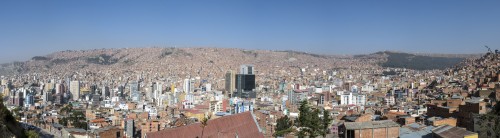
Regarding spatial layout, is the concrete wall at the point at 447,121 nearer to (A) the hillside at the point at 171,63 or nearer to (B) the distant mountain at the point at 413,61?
(A) the hillside at the point at 171,63

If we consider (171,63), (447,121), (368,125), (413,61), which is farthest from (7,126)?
(413,61)

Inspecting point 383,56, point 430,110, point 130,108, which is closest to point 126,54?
point 383,56

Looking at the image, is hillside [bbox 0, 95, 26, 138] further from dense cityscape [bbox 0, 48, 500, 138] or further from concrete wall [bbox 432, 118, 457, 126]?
concrete wall [bbox 432, 118, 457, 126]

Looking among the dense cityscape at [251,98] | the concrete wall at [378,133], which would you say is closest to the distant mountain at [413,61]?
the dense cityscape at [251,98]

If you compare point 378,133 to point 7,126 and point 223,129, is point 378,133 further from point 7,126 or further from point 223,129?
point 7,126

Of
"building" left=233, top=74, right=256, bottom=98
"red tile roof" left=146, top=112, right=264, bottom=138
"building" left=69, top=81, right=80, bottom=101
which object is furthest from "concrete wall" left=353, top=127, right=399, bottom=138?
"building" left=69, top=81, right=80, bottom=101

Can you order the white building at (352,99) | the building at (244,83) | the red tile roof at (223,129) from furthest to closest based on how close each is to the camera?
the building at (244,83)
the white building at (352,99)
the red tile roof at (223,129)
